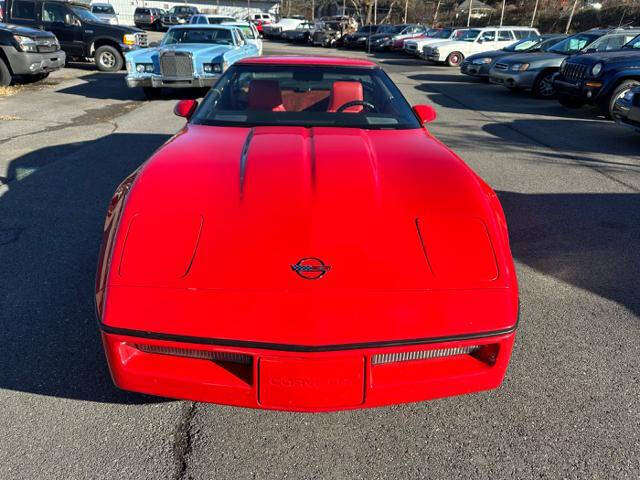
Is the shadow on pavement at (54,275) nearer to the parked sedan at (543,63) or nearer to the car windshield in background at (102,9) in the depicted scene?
the parked sedan at (543,63)

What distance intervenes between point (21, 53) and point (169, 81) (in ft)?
11.3

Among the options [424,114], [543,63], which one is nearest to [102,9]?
[543,63]

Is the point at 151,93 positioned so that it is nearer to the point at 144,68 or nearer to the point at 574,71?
the point at 144,68

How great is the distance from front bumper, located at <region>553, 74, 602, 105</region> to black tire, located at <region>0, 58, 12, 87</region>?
1216cm

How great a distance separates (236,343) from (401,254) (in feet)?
2.54

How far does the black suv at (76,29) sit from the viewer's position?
14.4 m

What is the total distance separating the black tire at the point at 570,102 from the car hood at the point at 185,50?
747 centimetres

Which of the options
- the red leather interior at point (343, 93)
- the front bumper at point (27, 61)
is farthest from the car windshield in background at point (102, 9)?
the red leather interior at point (343, 93)

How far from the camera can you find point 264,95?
367cm

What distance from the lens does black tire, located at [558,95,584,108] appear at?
10.2m

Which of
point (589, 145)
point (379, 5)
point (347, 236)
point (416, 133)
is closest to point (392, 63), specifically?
point (589, 145)

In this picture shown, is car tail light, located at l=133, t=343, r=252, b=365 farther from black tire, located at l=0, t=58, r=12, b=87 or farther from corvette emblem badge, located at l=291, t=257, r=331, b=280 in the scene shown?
black tire, located at l=0, t=58, r=12, b=87

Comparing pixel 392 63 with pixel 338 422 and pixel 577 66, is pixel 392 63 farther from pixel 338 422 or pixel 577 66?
pixel 338 422

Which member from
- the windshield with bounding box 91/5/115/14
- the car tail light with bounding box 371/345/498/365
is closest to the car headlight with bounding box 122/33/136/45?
the car tail light with bounding box 371/345/498/365
